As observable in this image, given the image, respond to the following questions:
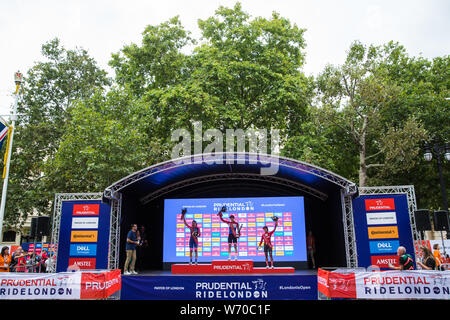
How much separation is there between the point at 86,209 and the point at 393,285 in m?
10.7

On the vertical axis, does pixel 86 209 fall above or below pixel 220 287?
above

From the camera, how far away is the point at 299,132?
66.7 ft

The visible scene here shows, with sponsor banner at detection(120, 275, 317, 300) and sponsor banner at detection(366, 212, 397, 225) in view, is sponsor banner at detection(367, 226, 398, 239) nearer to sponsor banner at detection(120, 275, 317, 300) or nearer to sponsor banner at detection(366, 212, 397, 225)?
sponsor banner at detection(366, 212, 397, 225)

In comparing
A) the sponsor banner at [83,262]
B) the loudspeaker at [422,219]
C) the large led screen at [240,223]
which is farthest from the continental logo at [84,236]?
the loudspeaker at [422,219]

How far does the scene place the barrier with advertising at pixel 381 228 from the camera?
38.9ft

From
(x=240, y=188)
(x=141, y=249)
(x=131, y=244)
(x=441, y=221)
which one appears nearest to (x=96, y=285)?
(x=131, y=244)

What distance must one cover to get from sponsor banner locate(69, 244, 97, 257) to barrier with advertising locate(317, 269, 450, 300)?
9058mm

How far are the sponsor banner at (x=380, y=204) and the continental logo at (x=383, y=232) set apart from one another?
0.71m

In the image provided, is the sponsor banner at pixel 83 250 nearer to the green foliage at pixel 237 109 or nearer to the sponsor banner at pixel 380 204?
the green foliage at pixel 237 109

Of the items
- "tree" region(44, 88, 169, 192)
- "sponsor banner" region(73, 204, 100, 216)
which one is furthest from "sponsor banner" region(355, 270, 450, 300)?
"tree" region(44, 88, 169, 192)

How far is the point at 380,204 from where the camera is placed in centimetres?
1223

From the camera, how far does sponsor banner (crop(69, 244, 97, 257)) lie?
41.5ft

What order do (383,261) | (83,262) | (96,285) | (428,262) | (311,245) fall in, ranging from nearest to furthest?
(96,285), (428,262), (383,261), (83,262), (311,245)

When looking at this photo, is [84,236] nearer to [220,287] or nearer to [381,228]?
[220,287]
